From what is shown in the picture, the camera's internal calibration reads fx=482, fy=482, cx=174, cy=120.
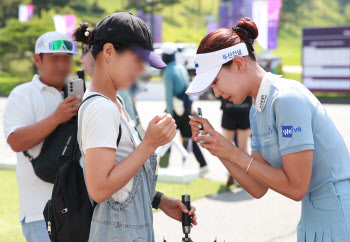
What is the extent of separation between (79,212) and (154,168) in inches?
Answer: 15.0

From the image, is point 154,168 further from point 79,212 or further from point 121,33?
point 121,33

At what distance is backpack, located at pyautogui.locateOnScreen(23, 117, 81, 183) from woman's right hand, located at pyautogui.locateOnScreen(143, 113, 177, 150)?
1.08m

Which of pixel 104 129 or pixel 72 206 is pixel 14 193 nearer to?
pixel 72 206

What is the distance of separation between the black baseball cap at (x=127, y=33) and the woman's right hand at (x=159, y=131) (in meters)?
0.26

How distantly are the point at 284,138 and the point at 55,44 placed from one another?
183cm

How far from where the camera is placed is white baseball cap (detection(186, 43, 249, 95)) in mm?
2145

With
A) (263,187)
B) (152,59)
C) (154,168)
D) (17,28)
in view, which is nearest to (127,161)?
(154,168)

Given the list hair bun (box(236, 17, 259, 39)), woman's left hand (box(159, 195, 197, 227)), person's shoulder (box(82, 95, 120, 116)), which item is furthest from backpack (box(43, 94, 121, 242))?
hair bun (box(236, 17, 259, 39))

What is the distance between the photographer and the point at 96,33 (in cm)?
204

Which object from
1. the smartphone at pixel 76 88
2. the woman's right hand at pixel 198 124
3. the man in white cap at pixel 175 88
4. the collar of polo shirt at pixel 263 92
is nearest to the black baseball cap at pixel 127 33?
the woman's right hand at pixel 198 124

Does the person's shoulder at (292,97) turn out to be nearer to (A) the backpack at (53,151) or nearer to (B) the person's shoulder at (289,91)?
(B) the person's shoulder at (289,91)

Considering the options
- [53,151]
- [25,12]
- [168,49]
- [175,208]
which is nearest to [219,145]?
[175,208]

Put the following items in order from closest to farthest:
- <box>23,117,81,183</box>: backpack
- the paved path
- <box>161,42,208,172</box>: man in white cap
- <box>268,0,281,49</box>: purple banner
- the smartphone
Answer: <box>23,117,81,183</box>: backpack → the smartphone → the paved path → <box>161,42,208,172</box>: man in white cap → <box>268,0,281,49</box>: purple banner

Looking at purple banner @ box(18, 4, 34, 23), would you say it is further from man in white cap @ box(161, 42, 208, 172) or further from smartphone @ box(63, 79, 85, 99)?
smartphone @ box(63, 79, 85, 99)
